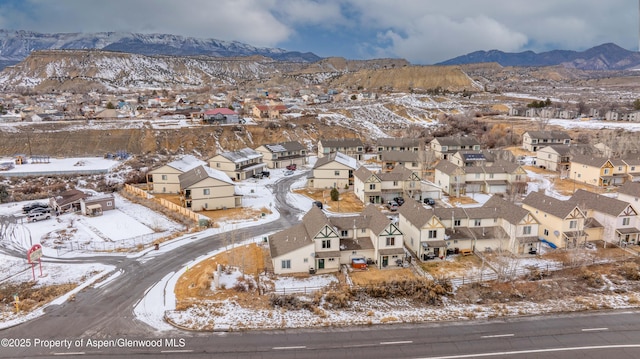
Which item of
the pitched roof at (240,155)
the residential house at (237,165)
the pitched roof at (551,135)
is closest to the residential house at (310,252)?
the residential house at (237,165)

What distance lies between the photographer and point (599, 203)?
143 ft

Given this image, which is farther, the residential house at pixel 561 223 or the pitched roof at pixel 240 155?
the pitched roof at pixel 240 155

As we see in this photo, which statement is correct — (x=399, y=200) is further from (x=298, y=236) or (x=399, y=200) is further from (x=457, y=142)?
(x=457, y=142)

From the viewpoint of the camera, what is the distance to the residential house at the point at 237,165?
72188mm

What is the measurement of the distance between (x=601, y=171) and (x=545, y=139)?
90.3 feet

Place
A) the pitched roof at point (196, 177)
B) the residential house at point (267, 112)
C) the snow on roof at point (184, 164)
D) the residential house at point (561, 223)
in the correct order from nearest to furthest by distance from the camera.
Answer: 1. the residential house at point (561, 223)
2. the pitched roof at point (196, 177)
3. the snow on roof at point (184, 164)
4. the residential house at point (267, 112)

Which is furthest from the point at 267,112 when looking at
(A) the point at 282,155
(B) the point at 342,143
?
(A) the point at 282,155

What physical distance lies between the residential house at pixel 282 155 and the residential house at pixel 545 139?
51235 millimetres

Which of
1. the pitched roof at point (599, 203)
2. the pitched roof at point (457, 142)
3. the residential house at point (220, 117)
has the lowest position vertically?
the pitched roof at point (599, 203)

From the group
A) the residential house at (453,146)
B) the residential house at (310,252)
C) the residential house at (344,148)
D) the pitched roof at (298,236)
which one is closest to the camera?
the residential house at (310,252)

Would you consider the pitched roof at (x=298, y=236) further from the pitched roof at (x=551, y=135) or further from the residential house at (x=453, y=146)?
Answer: the pitched roof at (x=551, y=135)

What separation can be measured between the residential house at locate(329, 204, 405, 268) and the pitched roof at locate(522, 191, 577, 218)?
1700 centimetres

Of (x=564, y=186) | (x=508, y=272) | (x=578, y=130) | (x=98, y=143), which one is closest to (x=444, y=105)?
(x=578, y=130)

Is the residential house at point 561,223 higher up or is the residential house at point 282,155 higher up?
the residential house at point 282,155
